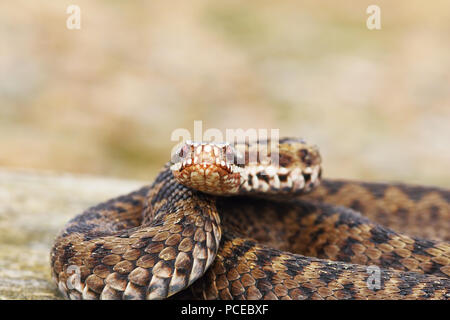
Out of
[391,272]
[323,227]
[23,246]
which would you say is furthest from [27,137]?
[391,272]

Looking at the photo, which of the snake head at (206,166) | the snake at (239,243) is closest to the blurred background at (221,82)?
the snake at (239,243)

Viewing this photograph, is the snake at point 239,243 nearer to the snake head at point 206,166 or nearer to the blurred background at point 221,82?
the snake head at point 206,166

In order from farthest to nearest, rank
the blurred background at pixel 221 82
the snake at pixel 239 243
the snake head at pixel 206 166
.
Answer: the blurred background at pixel 221 82 < the snake head at pixel 206 166 < the snake at pixel 239 243

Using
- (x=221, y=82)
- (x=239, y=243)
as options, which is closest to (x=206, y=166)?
(x=239, y=243)

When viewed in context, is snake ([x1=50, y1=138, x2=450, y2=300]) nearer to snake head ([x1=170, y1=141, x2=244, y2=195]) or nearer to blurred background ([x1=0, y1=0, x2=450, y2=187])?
snake head ([x1=170, y1=141, x2=244, y2=195])

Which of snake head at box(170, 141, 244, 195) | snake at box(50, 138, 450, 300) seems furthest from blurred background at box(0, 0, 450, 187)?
snake head at box(170, 141, 244, 195)

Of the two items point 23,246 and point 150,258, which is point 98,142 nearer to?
point 23,246

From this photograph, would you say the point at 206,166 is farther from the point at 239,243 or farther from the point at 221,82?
the point at 221,82

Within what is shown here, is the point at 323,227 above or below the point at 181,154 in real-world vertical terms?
below
